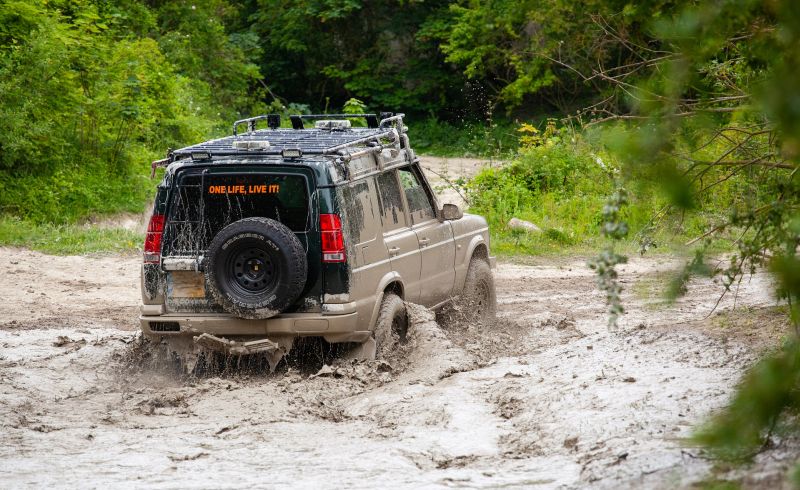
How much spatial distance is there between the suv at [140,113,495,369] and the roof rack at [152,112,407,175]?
0.02 meters

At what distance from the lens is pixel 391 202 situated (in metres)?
9.45

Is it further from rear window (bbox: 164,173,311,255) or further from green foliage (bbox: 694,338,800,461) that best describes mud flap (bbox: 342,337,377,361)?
green foliage (bbox: 694,338,800,461)

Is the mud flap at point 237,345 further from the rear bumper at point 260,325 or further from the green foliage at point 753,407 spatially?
the green foliage at point 753,407

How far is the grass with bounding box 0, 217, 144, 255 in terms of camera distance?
15461 millimetres

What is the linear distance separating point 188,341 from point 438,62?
89.9 feet

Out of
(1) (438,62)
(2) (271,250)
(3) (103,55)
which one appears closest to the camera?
(2) (271,250)

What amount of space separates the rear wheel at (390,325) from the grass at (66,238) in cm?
736

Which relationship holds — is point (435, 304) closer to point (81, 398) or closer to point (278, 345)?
point (278, 345)

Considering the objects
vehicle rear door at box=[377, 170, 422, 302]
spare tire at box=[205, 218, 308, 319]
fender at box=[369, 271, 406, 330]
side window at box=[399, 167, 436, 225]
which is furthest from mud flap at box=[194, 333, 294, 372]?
side window at box=[399, 167, 436, 225]

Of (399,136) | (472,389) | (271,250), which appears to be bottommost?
(472,389)

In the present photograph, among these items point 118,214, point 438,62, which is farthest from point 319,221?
point 438,62

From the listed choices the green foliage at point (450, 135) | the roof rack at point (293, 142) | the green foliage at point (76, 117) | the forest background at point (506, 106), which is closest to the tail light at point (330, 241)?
the roof rack at point (293, 142)

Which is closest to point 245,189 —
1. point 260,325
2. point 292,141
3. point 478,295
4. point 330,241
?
point 330,241

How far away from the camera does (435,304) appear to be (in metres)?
10.1
